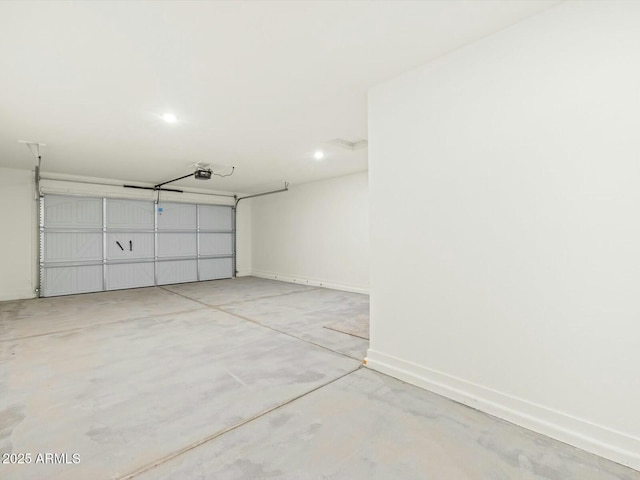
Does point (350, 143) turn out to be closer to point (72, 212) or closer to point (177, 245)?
point (177, 245)

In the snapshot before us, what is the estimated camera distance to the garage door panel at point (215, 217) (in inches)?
311

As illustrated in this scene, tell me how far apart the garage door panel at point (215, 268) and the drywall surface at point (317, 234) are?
79 cm

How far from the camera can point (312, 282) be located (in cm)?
712

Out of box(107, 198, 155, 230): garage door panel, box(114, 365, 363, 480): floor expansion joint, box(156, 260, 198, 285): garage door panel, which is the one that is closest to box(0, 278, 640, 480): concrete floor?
box(114, 365, 363, 480): floor expansion joint

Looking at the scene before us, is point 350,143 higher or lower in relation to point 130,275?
higher

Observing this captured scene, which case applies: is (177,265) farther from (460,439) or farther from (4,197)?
(460,439)

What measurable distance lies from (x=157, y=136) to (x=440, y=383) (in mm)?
4100

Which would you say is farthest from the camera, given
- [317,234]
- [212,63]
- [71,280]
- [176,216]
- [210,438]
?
[176,216]

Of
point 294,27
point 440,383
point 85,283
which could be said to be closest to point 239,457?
point 440,383

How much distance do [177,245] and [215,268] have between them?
120 centimetres

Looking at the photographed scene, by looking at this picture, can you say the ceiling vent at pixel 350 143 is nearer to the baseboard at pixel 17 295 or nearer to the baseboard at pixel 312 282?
the baseboard at pixel 312 282

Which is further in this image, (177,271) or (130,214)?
(177,271)

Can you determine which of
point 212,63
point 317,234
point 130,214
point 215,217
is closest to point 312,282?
point 317,234

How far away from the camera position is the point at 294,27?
184cm
